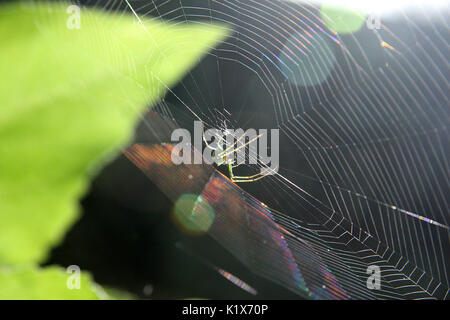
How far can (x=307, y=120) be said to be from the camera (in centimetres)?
228

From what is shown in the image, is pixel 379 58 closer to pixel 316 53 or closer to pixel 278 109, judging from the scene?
pixel 316 53

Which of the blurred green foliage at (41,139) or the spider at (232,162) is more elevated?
the spider at (232,162)

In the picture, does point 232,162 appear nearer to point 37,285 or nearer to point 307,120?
point 307,120

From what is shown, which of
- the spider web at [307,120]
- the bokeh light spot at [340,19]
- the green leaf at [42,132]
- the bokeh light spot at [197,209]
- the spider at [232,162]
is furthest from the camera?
the spider at [232,162]

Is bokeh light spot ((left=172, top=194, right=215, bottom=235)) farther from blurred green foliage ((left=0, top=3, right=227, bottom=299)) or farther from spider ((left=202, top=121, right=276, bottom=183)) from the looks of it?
blurred green foliage ((left=0, top=3, right=227, bottom=299))

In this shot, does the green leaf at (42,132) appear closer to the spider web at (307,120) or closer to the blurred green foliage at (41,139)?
the blurred green foliage at (41,139)

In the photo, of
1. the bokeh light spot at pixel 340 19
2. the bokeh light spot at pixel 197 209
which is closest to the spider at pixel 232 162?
the bokeh light spot at pixel 197 209

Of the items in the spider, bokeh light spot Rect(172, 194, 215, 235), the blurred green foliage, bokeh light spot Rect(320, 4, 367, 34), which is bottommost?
the blurred green foliage

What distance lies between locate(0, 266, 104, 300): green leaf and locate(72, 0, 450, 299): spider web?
115 cm

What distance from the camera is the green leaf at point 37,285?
452mm

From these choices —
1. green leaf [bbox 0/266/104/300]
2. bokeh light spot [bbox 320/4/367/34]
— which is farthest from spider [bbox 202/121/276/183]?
green leaf [bbox 0/266/104/300]

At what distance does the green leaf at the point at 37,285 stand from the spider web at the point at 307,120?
1.15 meters

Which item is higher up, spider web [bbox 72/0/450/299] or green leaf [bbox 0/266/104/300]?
spider web [bbox 72/0/450/299]

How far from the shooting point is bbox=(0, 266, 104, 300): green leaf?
1.48 ft
